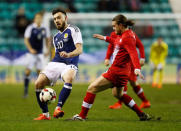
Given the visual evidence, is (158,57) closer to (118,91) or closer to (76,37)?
(118,91)

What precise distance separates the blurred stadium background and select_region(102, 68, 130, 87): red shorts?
9649mm

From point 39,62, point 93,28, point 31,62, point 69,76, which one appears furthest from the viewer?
point 93,28

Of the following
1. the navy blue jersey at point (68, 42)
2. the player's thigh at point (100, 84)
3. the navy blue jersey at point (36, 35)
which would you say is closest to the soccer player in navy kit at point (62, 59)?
the navy blue jersey at point (68, 42)

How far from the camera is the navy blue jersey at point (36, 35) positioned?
1295 centimetres

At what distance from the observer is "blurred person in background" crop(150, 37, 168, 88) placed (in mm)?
18453

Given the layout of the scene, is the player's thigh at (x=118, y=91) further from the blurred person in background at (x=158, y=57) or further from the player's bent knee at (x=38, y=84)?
the blurred person in background at (x=158, y=57)

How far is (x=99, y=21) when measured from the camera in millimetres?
19047

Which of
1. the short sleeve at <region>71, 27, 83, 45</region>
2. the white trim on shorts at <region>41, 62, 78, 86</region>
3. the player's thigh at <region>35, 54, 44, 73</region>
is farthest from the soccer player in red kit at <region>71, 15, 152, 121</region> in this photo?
the player's thigh at <region>35, 54, 44, 73</region>

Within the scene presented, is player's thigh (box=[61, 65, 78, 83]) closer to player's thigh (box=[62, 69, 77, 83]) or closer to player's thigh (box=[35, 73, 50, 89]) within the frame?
player's thigh (box=[62, 69, 77, 83])

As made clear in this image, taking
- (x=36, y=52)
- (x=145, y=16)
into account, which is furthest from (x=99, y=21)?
(x=36, y=52)

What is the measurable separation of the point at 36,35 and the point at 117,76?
597 cm

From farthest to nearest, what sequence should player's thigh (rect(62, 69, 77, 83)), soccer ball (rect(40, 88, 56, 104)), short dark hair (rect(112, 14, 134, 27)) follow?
1. short dark hair (rect(112, 14, 134, 27))
2. player's thigh (rect(62, 69, 77, 83))
3. soccer ball (rect(40, 88, 56, 104))

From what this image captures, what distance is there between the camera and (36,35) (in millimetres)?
13023

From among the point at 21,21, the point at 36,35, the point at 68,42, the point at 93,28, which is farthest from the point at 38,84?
the point at 21,21
